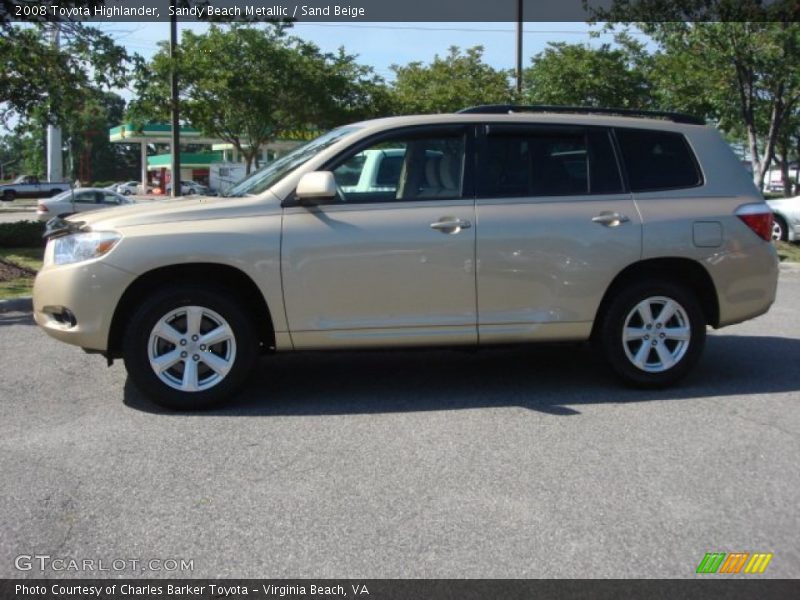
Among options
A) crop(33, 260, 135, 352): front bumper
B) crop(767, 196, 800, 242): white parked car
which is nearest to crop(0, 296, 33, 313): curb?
crop(33, 260, 135, 352): front bumper

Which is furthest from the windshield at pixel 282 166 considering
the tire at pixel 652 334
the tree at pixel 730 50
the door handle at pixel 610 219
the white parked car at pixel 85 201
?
the white parked car at pixel 85 201

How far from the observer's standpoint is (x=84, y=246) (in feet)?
17.8

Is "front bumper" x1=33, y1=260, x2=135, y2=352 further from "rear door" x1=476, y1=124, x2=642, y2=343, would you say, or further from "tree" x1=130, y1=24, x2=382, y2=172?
"tree" x1=130, y1=24, x2=382, y2=172

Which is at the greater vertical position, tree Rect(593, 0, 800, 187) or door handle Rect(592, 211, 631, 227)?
tree Rect(593, 0, 800, 187)

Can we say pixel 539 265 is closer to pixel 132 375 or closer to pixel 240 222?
pixel 240 222

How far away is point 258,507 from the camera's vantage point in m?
4.07

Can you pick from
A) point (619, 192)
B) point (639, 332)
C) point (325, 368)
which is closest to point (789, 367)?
point (639, 332)

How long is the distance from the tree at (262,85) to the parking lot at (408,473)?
15.7 meters

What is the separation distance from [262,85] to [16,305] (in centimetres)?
1330

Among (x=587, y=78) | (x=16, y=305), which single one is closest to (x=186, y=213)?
(x=16, y=305)

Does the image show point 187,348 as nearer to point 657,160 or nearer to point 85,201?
point 657,160

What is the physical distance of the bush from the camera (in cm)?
1580

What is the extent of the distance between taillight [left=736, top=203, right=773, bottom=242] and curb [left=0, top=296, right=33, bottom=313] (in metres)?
7.21
